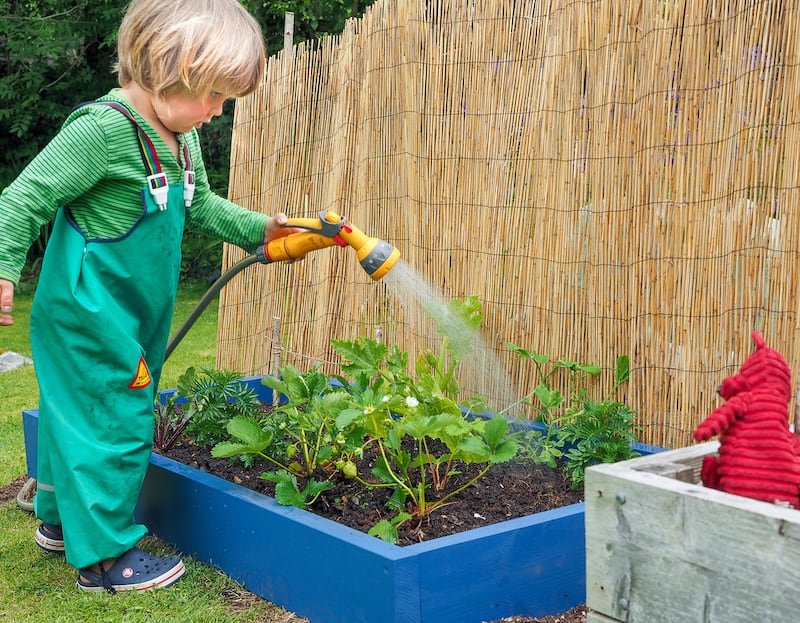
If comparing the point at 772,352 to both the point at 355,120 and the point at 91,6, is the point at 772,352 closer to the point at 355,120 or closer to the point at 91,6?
the point at 355,120

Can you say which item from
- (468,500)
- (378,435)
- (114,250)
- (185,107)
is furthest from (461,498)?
(185,107)

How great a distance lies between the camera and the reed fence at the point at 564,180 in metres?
2.21

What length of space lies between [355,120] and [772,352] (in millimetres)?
2257

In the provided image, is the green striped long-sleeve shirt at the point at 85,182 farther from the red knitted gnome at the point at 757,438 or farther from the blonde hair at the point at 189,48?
the red knitted gnome at the point at 757,438

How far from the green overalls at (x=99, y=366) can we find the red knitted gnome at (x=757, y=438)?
4.65 ft

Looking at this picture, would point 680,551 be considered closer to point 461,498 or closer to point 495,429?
point 495,429

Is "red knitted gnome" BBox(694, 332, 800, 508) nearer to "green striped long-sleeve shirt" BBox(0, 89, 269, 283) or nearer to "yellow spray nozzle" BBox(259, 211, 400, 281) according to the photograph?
"yellow spray nozzle" BBox(259, 211, 400, 281)

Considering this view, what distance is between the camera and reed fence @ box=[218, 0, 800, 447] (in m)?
2.21

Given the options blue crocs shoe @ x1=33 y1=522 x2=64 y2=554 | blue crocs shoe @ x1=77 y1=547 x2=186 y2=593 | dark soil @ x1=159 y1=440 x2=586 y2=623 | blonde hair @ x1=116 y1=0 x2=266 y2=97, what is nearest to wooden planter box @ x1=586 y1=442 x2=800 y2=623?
dark soil @ x1=159 y1=440 x2=586 y2=623

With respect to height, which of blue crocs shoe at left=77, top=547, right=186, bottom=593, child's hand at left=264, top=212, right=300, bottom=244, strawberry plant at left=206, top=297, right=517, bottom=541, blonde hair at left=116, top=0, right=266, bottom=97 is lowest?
blue crocs shoe at left=77, top=547, right=186, bottom=593

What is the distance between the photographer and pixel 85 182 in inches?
85.6

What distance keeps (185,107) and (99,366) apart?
67 cm

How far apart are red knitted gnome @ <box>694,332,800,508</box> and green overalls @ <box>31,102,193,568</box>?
1416mm

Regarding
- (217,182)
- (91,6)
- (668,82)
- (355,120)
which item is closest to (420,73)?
(355,120)
